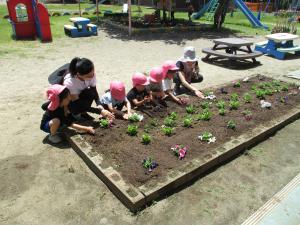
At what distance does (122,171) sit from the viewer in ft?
11.7

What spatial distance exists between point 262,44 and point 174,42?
3.60 meters

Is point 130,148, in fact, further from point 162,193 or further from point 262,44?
point 262,44

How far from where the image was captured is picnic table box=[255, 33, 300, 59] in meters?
10.2

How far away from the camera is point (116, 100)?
4.88 m

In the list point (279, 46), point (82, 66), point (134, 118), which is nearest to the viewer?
point (82, 66)

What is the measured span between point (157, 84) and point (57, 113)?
1.90 meters

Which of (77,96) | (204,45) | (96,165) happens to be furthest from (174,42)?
(96,165)

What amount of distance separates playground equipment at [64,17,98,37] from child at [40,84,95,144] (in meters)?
9.54

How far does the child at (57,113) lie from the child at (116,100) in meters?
0.63

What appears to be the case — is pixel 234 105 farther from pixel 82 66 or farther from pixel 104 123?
pixel 82 66

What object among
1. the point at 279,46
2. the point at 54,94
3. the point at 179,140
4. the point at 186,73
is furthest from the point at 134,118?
the point at 279,46

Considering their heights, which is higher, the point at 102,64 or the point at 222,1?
the point at 222,1

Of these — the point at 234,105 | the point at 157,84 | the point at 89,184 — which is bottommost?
the point at 89,184

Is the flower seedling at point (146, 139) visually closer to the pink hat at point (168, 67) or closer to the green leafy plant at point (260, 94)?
the pink hat at point (168, 67)
